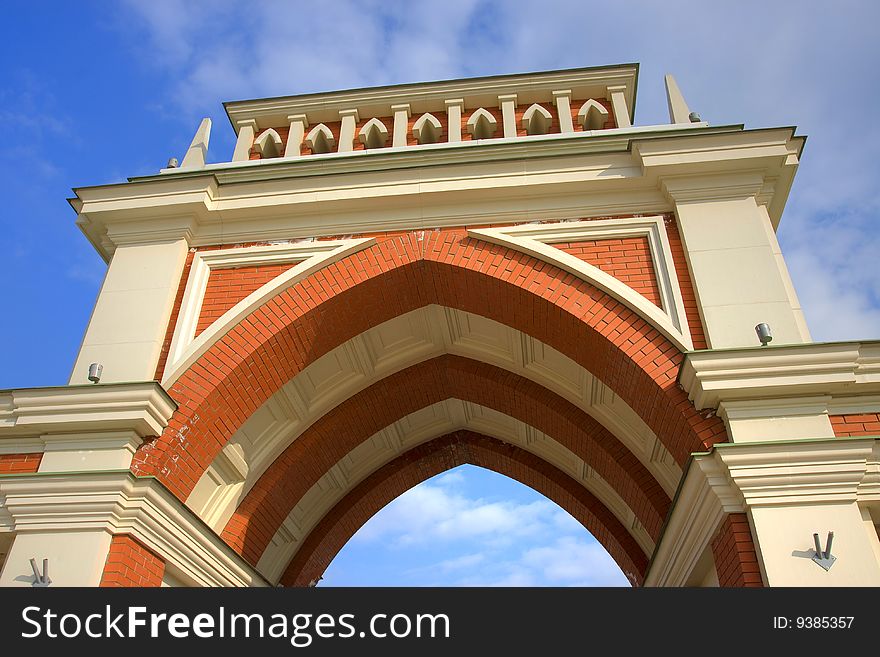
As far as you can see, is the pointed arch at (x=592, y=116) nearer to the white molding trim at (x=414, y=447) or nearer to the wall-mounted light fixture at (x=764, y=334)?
the white molding trim at (x=414, y=447)

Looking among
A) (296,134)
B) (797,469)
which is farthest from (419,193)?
(797,469)

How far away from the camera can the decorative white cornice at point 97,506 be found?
584 cm

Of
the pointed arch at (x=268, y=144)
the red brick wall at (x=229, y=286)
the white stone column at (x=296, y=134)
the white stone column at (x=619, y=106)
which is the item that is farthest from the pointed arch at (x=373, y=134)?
the white stone column at (x=619, y=106)

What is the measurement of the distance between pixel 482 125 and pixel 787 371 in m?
5.63

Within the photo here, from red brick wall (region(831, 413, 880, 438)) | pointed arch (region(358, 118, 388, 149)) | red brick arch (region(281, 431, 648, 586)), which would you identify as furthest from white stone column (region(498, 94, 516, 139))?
red brick wall (region(831, 413, 880, 438))

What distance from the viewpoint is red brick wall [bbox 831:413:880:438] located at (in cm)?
581

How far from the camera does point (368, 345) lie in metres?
9.12

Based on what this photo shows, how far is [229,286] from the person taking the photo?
25.2 ft

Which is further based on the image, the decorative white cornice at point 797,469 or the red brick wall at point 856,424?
the red brick wall at point 856,424

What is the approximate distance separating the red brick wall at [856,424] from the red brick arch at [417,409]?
2806 mm

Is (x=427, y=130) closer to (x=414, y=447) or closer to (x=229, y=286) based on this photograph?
(x=229, y=286)

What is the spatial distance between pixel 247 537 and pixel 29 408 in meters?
3.03

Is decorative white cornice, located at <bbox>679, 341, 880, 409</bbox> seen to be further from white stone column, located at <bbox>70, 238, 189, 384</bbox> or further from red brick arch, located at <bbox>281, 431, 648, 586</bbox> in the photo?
white stone column, located at <bbox>70, 238, 189, 384</bbox>
